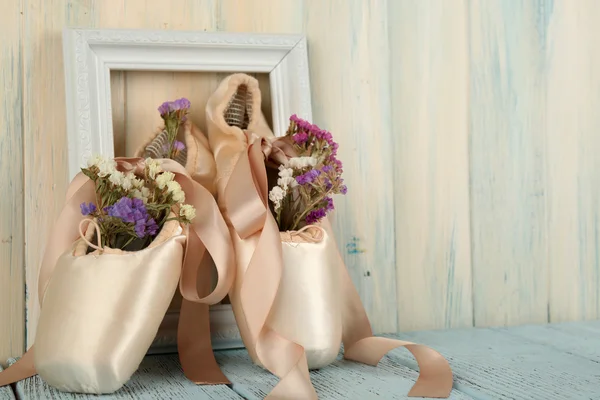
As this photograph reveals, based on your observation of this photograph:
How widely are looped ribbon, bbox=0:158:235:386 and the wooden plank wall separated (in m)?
0.15

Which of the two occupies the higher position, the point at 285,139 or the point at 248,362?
the point at 285,139

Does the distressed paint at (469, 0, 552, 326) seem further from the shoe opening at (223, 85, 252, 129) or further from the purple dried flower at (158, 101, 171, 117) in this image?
the purple dried flower at (158, 101, 171, 117)

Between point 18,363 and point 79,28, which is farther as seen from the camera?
point 79,28

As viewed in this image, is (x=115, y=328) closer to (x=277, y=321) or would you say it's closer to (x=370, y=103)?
(x=277, y=321)

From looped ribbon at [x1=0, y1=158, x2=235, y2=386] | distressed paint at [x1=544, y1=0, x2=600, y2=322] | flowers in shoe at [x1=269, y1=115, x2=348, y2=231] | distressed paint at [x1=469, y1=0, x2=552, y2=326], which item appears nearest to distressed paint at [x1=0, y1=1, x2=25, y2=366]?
looped ribbon at [x1=0, y1=158, x2=235, y2=386]

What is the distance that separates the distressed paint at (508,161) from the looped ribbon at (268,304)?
368 millimetres

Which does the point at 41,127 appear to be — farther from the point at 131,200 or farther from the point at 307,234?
the point at 307,234

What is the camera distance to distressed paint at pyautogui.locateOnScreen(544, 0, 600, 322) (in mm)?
1201

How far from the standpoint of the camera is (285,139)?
2.96 feet

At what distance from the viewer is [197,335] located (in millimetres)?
872

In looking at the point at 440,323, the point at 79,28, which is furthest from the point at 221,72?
the point at 440,323

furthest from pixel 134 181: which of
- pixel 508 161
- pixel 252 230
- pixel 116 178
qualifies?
pixel 508 161

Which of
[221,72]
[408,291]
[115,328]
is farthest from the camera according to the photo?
[408,291]

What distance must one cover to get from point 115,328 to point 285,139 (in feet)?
1.09
